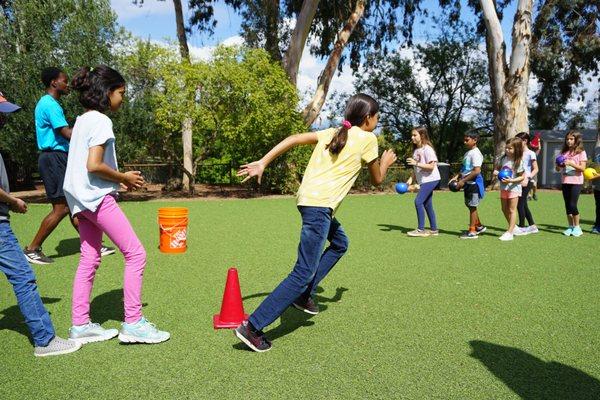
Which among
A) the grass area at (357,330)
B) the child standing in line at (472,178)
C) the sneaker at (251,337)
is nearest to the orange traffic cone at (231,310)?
the grass area at (357,330)

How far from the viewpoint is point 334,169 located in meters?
3.76

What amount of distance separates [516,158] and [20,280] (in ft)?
24.1

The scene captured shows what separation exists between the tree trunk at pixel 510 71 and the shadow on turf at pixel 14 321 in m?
20.0

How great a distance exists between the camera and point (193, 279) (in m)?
5.70

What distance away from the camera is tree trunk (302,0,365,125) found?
20922 millimetres

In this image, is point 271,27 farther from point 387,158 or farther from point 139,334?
point 139,334

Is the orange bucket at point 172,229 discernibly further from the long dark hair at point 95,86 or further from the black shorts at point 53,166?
the long dark hair at point 95,86

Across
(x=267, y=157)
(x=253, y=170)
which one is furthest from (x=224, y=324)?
(x=267, y=157)

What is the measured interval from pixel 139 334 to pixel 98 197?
3.44ft

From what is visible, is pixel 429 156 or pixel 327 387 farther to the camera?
pixel 429 156

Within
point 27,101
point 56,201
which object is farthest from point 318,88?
point 56,201

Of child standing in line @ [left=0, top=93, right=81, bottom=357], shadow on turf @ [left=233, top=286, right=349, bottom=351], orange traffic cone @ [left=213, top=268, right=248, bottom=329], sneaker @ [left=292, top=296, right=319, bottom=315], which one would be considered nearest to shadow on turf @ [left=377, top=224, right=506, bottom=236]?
shadow on turf @ [left=233, top=286, right=349, bottom=351]

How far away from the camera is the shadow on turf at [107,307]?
4.38m

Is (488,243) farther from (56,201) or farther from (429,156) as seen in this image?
(56,201)
